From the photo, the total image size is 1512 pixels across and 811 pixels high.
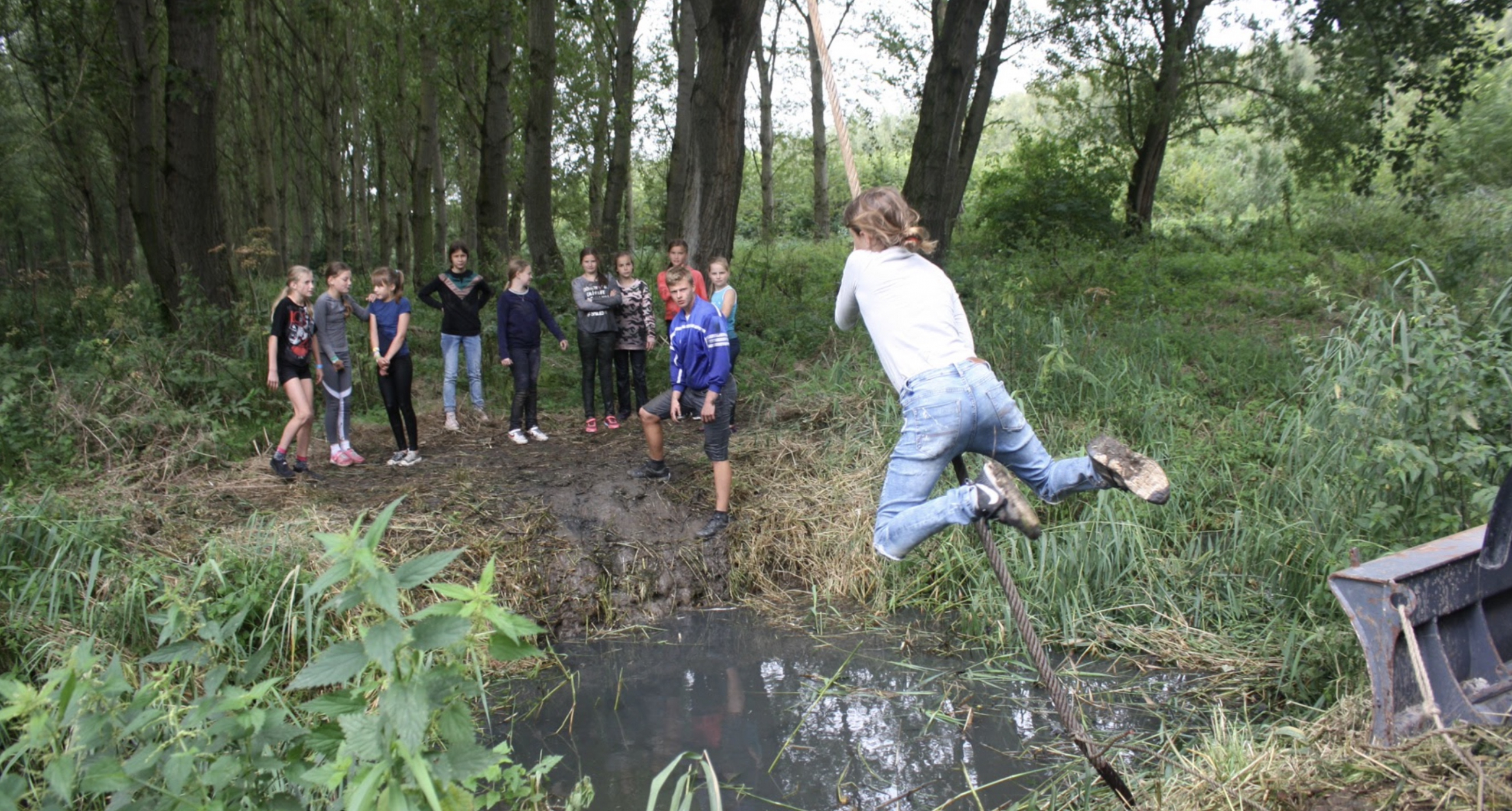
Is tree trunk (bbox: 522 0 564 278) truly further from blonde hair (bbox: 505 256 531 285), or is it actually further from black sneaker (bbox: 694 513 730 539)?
black sneaker (bbox: 694 513 730 539)

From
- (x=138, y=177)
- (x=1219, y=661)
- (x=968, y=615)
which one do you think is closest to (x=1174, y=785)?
(x=1219, y=661)

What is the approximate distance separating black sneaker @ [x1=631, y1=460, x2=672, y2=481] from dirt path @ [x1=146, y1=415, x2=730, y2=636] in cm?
8

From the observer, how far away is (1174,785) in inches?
147

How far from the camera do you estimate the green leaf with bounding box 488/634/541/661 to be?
2387mm

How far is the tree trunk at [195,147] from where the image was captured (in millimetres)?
10172

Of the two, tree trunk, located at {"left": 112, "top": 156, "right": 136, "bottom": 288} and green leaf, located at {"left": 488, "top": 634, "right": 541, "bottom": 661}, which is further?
tree trunk, located at {"left": 112, "top": 156, "right": 136, "bottom": 288}

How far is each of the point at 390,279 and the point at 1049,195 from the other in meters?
14.7

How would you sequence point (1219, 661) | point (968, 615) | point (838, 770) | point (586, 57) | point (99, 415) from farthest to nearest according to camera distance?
point (586, 57)
point (99, 415)
point (968, 615)
point (1219, 661)
point (838, 770)

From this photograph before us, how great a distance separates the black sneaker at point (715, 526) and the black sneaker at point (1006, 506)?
370cm

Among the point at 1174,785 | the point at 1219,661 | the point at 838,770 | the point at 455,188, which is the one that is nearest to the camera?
the point at 1174,785

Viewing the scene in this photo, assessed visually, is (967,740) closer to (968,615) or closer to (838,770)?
(838,770)

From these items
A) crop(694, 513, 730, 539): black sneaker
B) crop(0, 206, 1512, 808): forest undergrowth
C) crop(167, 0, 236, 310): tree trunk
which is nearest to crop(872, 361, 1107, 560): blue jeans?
crop(0, 206, 1512, 808): forest undergrowth

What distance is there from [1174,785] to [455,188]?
45.1m

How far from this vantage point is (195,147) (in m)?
10.4
